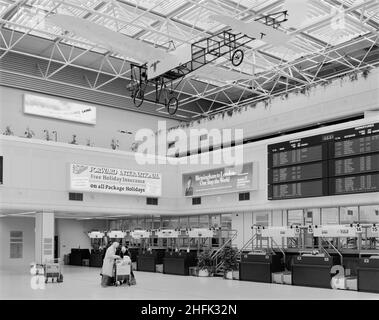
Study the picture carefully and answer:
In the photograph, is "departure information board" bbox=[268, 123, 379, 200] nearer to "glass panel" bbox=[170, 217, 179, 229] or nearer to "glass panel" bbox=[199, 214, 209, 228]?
"glass panel" bbox=[199, 214, 209, 228]

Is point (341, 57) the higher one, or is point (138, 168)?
point (341, 57)

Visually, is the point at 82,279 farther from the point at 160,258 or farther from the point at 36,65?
the point at 36,65

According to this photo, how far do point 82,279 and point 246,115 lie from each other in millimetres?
13186

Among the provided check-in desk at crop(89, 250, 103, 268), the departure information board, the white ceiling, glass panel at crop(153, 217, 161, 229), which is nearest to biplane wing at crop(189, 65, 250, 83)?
the white ceiling

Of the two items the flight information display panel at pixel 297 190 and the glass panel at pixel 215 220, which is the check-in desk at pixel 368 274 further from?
the glass panel at pixel 215 220

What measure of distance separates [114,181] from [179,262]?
4.35 meters

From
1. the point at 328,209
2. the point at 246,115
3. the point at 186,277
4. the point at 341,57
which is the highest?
the point at 341,57

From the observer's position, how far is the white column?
2098 cm

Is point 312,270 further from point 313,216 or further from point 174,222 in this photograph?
point 174,222

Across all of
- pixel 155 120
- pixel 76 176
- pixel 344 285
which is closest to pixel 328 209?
pixel 344 285

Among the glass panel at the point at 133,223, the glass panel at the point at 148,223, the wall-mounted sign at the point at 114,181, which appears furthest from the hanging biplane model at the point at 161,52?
the glass panel at the point at 133,223

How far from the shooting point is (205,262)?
2181cm

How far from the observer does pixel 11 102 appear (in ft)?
96.1

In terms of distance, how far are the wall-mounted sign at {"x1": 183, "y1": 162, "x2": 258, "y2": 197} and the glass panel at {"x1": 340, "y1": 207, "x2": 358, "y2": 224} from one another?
3435mm
